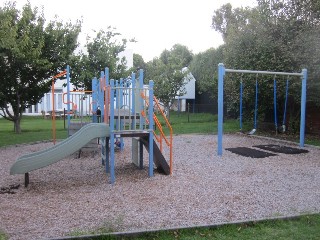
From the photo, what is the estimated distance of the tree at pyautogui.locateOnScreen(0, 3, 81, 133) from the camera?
14.3 metres

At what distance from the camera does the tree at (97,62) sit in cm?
1692

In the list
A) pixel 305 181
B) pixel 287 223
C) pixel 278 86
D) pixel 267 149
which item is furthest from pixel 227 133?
pixel 287 223

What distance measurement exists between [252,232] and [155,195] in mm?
2135

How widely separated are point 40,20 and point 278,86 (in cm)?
1129

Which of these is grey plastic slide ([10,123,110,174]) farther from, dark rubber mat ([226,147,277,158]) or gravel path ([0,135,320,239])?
dark rubber mat ([226,147,277,158])

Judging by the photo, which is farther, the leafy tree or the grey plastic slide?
the leafy tree

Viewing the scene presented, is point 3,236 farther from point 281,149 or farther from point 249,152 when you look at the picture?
point 281,149

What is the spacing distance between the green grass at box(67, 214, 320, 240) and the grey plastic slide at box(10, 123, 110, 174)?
9.95 feet

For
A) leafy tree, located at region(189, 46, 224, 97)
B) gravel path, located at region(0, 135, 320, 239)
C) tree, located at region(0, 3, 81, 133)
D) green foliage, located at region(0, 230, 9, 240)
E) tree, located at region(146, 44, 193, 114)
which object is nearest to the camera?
green foliage, located at region(0, 230, 9, 240)

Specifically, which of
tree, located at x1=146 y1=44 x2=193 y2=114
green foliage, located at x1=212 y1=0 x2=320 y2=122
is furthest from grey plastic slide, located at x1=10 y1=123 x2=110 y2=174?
tree, located at x1=146 y1=44 x2=193 y2=114

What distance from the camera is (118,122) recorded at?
7285mm

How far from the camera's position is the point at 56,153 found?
21.9 ft

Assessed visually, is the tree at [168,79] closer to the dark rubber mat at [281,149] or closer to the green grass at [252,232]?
the dark rubber mat at [281,149]

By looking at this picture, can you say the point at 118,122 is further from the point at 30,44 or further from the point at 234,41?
the point at 234,41
